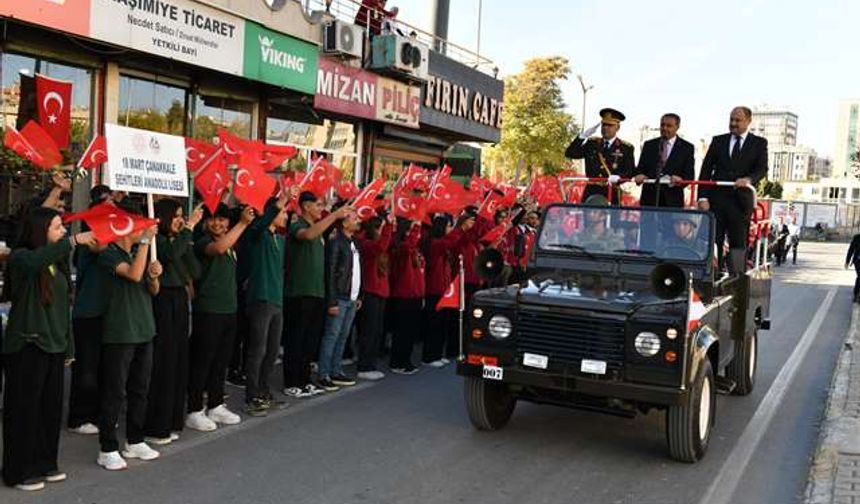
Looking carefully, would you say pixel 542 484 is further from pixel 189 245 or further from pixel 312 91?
pixel 312 91

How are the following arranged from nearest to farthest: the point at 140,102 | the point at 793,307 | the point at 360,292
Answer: the point at 360,292 → the point at 140,102 → the point at 793,307

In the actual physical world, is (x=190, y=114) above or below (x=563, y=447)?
above

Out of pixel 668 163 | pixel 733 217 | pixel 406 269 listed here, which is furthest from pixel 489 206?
pixel 733 217

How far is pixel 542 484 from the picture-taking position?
18.8 feet

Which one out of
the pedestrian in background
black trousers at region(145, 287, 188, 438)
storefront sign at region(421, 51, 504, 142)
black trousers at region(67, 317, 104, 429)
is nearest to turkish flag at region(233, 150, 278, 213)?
black trousers at region(145, 287, 188, 438)

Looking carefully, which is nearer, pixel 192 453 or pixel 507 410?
pixel 192 453

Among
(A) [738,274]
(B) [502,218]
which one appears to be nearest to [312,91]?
(B) [502,218]

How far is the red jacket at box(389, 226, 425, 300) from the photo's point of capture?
9.30 meters

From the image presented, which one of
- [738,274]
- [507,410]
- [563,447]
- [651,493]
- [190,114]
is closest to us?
[651,493]

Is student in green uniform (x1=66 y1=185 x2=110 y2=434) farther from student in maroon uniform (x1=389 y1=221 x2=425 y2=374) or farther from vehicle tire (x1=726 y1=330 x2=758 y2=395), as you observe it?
vehicle tire (x1=726 y1=330 x2=758 y2=395)

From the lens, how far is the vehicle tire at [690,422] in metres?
6.01

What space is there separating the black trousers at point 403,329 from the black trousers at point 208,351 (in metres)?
2.84

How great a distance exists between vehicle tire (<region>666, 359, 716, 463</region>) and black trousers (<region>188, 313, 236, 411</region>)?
3.45 meters

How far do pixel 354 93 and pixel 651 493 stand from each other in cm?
1102
